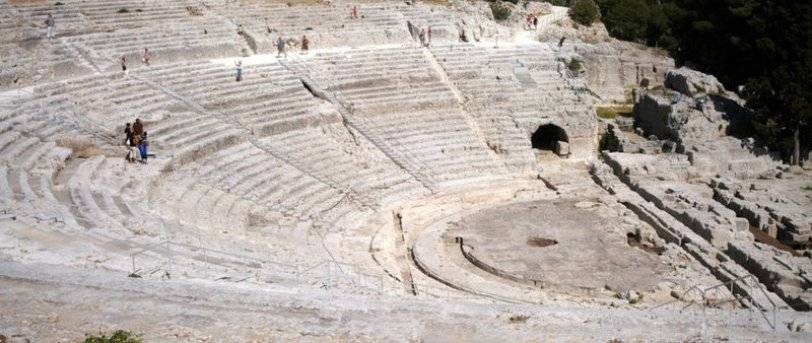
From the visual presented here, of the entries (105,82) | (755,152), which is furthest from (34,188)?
(755,152)

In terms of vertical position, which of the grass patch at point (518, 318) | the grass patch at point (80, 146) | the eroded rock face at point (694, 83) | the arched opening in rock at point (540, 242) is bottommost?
the arched opening in rock at point (540, 242)

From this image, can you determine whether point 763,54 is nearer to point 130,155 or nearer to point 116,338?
point 130,155

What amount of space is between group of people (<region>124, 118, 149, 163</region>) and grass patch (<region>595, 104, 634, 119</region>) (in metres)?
15.8

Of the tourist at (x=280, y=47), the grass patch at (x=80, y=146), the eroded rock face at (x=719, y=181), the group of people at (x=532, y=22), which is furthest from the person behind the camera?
the group of people at (x=532, y=22)

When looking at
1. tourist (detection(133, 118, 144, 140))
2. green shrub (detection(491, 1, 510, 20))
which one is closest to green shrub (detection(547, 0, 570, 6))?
green shrub (detection(491, 1, 510, 20))

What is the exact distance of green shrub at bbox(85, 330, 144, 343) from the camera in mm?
8453

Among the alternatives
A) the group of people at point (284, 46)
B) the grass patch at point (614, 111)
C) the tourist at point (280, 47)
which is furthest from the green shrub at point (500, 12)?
the tourist at point (280, 47)

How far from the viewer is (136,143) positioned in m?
18.1

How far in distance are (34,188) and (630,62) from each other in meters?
22.9

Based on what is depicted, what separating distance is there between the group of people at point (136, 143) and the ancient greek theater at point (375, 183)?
71mm

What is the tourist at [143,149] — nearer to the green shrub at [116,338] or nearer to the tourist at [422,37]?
the green shrub at [116,338]

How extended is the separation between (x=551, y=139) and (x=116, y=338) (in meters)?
19.5

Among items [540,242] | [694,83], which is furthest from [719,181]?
[694,83]

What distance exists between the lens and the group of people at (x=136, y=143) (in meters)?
17.9
